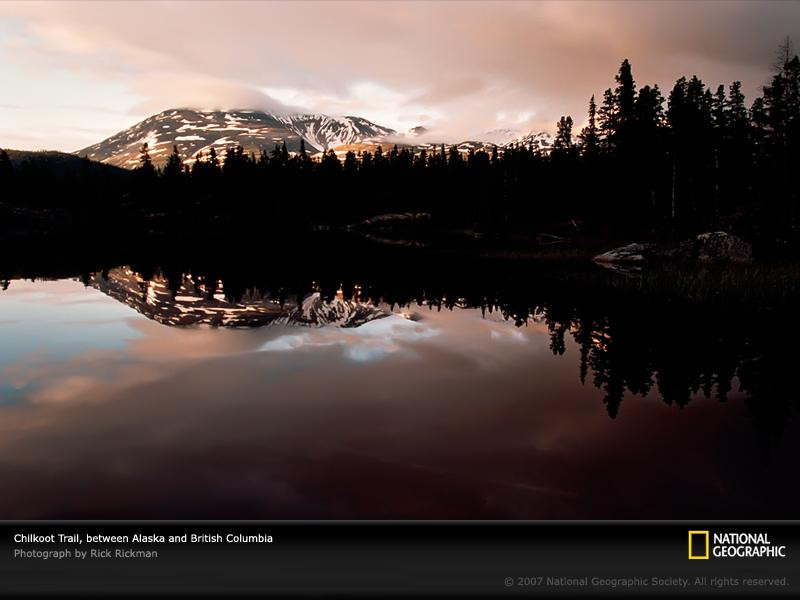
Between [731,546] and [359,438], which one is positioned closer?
[731,546]

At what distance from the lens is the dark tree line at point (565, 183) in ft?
162

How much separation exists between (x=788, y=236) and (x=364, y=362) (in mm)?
43013

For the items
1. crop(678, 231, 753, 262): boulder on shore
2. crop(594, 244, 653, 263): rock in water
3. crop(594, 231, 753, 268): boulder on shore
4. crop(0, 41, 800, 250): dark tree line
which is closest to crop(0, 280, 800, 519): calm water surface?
crop(678, 231, 753, 262): boulder on shore

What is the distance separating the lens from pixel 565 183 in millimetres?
87875

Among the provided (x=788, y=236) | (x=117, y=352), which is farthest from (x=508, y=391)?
(x=788, y=236)

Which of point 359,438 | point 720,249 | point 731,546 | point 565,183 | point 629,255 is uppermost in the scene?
point 565,183

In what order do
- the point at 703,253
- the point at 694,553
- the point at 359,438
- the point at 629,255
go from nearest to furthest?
the point at 694,553 < the point at 359,438 < the point at 703,253 < the point at 629,255

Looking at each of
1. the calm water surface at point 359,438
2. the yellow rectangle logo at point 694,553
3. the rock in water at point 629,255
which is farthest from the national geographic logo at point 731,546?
the rock in water at point 629,255

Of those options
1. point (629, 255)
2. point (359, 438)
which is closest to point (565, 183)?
point (629, 255)

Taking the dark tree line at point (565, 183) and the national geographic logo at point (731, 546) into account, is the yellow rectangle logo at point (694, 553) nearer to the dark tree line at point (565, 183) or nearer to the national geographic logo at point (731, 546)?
the national geographic logo at point (731, 546)

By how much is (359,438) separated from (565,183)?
88.2 metres

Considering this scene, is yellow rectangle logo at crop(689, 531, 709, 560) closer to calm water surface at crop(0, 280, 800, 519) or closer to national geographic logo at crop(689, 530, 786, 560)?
national geographic logo at crop(689, 530, 786, 560)

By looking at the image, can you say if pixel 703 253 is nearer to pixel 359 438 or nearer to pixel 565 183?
pixel 359 438

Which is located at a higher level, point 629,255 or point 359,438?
point 629,255
